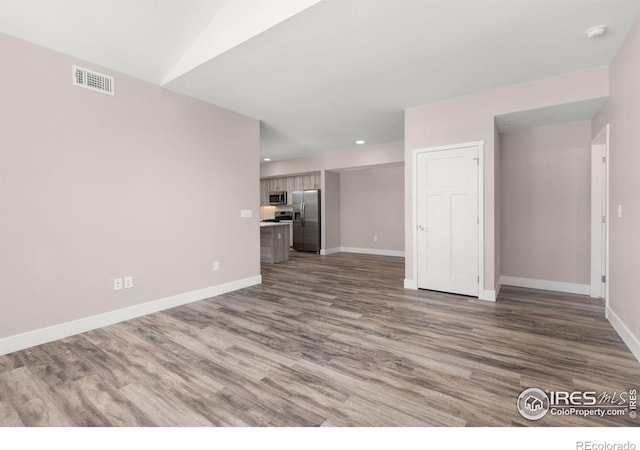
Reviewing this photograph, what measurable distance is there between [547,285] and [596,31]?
326cm

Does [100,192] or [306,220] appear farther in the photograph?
[306,220]

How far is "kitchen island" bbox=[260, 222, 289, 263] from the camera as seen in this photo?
21.3 feet

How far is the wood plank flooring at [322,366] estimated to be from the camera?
1.66 metres

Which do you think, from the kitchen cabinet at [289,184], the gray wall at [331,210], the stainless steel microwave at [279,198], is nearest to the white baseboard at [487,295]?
the gray wall at [331,210]

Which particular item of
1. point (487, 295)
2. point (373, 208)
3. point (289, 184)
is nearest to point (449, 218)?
point (487, 295)

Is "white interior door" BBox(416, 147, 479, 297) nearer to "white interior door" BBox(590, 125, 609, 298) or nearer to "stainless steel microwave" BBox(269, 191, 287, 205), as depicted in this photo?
"white interior door" BBox(590, 125, 609, 298)

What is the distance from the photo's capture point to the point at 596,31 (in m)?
2.39

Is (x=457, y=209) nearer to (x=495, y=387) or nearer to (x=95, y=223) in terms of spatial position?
(x=495, y=387)

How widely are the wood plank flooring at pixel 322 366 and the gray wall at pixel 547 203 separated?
0.77 metres

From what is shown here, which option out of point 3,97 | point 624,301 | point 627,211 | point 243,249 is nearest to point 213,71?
point 3,97

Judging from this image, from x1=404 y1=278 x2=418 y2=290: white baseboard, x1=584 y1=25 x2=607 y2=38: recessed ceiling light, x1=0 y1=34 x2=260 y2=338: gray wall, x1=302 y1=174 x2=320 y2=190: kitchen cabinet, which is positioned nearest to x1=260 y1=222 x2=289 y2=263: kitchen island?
x1=302 y1=174 x2=320 y2=190: kitchen cabinet

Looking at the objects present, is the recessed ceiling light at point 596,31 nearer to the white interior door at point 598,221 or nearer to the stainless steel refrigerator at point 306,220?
the white interior door at point 598,221

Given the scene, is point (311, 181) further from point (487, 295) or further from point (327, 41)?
point (327, 41)

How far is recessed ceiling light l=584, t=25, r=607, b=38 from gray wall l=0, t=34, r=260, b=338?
396cm
